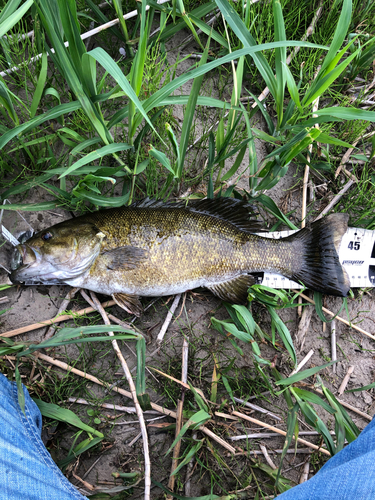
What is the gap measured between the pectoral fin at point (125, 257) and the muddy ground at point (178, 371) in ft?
1.50

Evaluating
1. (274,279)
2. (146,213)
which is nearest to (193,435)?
(274,279)

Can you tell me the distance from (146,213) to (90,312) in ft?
3.33

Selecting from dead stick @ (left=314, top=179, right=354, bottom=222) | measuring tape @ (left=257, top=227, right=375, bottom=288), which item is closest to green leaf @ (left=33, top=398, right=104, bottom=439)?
measuring tape @ (left=257, top=227, right=375, bottom=288)

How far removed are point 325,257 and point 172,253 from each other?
130 centimetres

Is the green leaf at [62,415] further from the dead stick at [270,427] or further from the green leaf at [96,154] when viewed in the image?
the green leaf at [96,154]

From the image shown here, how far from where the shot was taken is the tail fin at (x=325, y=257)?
9.09 ft

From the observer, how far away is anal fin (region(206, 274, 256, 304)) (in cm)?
280

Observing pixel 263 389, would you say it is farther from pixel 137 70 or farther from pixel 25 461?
pixel 137 70

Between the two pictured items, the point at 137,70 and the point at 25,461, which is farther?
the point at 25,461

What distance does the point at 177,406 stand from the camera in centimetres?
270

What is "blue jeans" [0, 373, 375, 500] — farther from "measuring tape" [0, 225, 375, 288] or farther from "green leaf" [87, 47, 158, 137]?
"green leaf" [87, 47, 158, 137]

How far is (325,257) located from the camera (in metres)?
2.79

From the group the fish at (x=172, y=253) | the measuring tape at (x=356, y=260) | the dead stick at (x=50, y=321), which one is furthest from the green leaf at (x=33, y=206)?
the measuring tape at (x=356, y=260)

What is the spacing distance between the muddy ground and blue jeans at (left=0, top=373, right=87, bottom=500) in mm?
277
